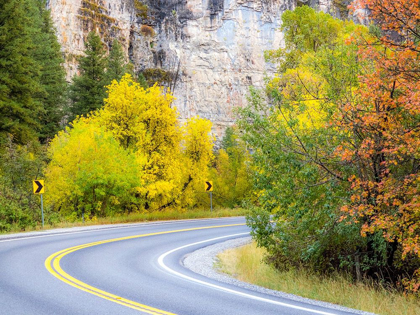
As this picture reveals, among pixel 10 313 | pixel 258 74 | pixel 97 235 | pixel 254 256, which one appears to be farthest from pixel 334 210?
pixel 258 74

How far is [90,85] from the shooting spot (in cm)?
4472

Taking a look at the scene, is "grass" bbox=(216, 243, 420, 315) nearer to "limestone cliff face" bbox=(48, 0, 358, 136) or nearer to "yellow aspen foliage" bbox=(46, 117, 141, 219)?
"yellow aspen foliage" bbox=(46, 117, 141, 219)

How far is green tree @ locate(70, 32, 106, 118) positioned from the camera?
44.3 m

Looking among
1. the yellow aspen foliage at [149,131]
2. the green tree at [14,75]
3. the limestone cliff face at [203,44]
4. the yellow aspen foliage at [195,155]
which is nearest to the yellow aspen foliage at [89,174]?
the yellow aspen foliage at [149,131]

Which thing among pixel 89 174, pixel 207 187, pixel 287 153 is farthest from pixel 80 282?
pixel 207 187

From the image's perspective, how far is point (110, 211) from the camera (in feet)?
89.7

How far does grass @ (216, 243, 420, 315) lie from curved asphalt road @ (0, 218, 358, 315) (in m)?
1.06

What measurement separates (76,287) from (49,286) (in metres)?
0.55

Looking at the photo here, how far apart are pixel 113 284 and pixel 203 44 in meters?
83.5

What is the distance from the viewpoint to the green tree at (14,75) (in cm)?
2677

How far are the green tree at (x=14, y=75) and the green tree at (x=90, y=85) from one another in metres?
15.2

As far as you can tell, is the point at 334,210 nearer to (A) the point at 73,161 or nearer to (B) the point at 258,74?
(A) the point at 73,161

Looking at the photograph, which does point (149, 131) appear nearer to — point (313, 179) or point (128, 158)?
point (128, 158)

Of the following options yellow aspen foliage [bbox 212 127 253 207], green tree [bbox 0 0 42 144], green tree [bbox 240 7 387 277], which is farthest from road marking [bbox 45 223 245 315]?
yellow aspen foliage [bbox 212 127 253 207]
